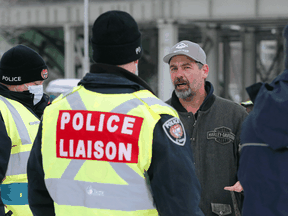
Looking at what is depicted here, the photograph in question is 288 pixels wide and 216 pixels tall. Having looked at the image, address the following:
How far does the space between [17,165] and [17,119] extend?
0.34 meters

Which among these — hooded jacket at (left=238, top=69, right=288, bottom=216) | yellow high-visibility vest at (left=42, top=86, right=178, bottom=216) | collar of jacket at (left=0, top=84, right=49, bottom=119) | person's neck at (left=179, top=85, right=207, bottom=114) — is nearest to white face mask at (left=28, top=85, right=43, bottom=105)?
collar of jacket at (left=0, top=84, right=49, bottom=119)

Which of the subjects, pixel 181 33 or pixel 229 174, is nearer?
pixel 229 174

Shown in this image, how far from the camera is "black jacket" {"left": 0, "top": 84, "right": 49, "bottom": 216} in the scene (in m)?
2.74

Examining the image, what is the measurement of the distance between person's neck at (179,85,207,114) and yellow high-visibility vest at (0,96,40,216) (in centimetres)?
144

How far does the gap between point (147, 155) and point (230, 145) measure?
1597 mm

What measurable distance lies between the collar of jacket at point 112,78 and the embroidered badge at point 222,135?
56.1 inches

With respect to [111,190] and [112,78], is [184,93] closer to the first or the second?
[112,78]

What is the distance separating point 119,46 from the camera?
2.18 meters

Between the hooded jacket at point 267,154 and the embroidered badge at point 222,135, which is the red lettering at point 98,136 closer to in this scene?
the hooded jacket at point 267,154

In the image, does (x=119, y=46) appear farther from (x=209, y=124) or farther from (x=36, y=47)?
(x=36, y=47)

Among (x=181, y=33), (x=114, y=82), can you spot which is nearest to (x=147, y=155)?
(x=114, y=82)

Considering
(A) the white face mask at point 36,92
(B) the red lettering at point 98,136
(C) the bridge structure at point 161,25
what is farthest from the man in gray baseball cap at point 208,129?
(C) the bridge structure at point 161,25

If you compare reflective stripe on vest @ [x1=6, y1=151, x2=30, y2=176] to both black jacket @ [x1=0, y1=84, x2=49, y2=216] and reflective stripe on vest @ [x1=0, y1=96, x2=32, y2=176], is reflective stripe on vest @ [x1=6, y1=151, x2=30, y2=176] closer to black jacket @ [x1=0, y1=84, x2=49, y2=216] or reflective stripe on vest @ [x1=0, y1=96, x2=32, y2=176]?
reflective stripe on vest @ [x1=0, y1=96, x2=32, y2=176]

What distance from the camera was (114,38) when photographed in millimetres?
2174
